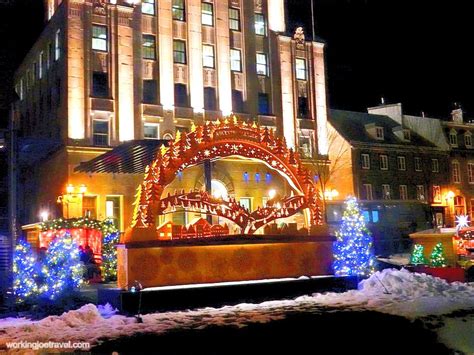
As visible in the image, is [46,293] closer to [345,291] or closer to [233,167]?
[345,291]

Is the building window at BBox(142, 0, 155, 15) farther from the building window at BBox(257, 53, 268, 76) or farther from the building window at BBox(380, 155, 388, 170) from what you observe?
the building window at BBox(380, 155, 388, 170)

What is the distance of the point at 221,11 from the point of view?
4228 cm

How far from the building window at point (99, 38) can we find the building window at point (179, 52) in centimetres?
511

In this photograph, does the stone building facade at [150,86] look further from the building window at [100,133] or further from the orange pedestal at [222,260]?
the orange pedestal at [222,260]

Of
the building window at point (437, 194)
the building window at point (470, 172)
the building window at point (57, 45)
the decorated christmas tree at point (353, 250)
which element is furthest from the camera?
the building window at point (470, 172)

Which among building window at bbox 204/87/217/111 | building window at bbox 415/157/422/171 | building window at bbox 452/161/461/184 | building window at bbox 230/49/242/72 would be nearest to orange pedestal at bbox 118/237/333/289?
building window at bbox 204/87/217/111

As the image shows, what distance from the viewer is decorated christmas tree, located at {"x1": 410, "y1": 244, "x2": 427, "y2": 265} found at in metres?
22.4

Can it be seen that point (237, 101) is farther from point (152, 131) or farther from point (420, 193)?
point (420, 193)

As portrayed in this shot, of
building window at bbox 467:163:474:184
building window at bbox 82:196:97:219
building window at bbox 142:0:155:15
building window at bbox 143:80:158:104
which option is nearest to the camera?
building window at bbox 82:196:97:219

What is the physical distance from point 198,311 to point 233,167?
86.7 ft

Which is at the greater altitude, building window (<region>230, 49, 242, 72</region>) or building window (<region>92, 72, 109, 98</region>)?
building window (<region>230, 49, 242, 72</region>)

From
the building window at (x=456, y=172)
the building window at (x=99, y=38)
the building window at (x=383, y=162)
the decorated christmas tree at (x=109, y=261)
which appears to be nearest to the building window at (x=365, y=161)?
the building window at (x=383, y=162)

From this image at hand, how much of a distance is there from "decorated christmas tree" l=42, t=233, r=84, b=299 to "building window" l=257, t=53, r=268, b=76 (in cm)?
2972

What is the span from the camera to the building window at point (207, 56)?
41.4m
